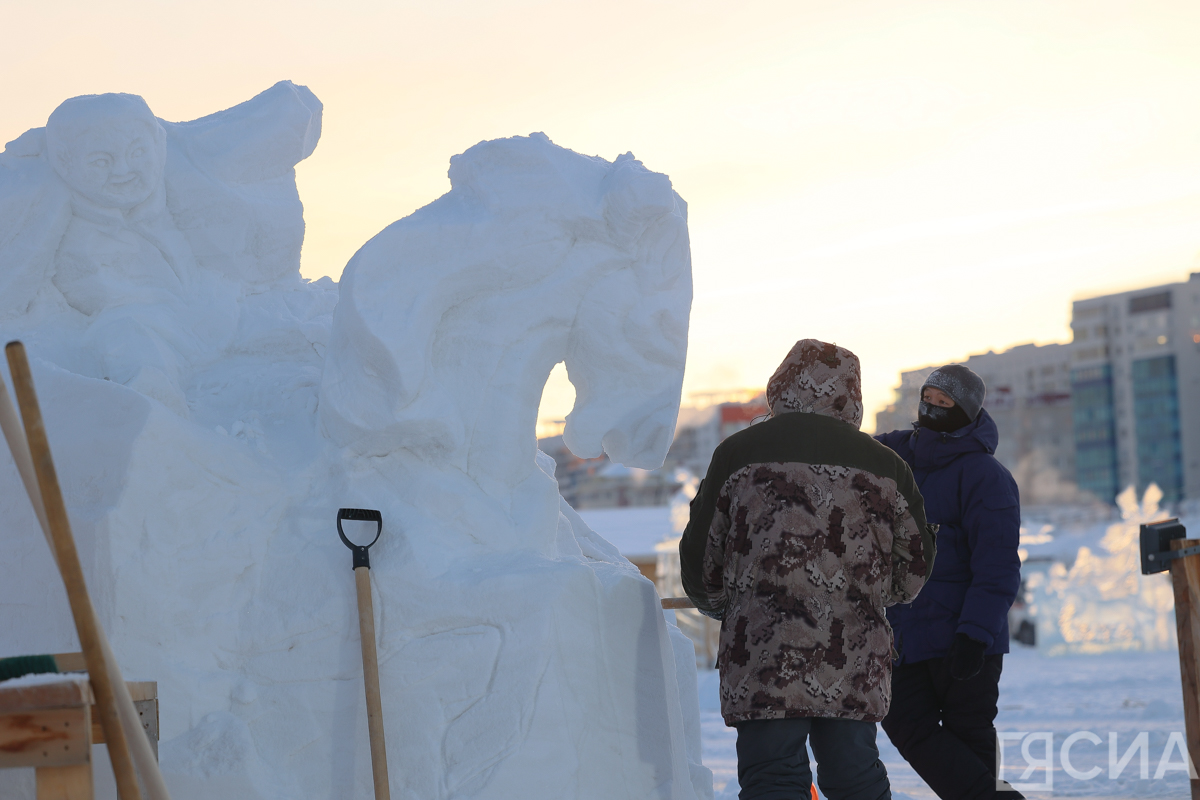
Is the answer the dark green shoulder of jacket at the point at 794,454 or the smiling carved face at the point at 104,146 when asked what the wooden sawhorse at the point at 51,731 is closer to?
the dark green shoulder of jacket at the point at 794,454

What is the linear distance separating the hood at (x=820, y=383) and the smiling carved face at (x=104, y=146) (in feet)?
8.07

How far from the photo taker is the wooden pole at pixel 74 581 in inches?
77.7

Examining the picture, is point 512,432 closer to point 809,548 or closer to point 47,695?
point 809,548

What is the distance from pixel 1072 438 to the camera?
76250mm

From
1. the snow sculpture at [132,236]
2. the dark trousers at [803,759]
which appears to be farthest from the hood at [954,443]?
the snow sculpture at [132,236]

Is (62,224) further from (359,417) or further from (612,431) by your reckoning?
(612,431)

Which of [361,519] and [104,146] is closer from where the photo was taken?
[361,519]

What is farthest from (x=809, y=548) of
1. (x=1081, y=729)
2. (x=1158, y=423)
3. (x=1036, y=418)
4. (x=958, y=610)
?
(x=1036, y=418)

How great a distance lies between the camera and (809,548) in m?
2.68

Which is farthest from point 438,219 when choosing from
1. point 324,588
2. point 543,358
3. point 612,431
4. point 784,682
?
point 784,682

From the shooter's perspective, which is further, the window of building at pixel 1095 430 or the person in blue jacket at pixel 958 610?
the window of building at pixel 1095 430

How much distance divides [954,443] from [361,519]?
187 centimetres

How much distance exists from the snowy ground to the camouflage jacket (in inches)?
107

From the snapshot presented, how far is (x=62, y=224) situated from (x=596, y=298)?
194 centimetres
